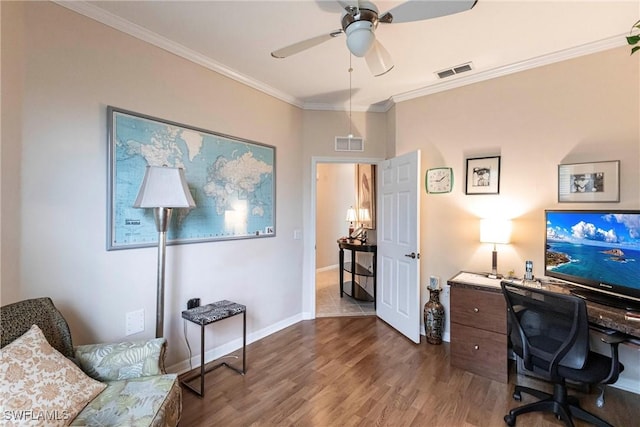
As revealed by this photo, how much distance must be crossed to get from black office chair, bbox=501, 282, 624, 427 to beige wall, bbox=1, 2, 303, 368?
2373 millimetres

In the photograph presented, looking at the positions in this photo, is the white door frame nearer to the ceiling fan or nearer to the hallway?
the hallway

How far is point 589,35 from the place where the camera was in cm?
214

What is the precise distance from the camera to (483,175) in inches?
110

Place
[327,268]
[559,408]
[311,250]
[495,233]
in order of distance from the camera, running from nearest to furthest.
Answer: [559,408]
[495,233]
[311,250]
[327,268]

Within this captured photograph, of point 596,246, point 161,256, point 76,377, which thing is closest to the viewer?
point 76,377

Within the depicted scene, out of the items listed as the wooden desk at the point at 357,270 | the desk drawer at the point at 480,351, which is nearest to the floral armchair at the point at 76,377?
the desk drawer at the point at 480,351

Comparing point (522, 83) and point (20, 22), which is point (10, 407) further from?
point (522, 83)

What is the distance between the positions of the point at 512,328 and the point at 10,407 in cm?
270

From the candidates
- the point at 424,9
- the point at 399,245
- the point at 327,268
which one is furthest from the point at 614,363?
the point at 327,268

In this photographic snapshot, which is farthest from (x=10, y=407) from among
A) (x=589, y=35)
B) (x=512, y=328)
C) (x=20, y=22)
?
(x=589, y=35)

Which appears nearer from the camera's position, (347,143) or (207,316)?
(207,316)

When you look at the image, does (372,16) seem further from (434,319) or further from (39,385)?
(434,319)

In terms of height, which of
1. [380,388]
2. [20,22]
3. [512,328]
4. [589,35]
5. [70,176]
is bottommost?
[380,388]

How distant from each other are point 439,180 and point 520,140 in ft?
2.57
